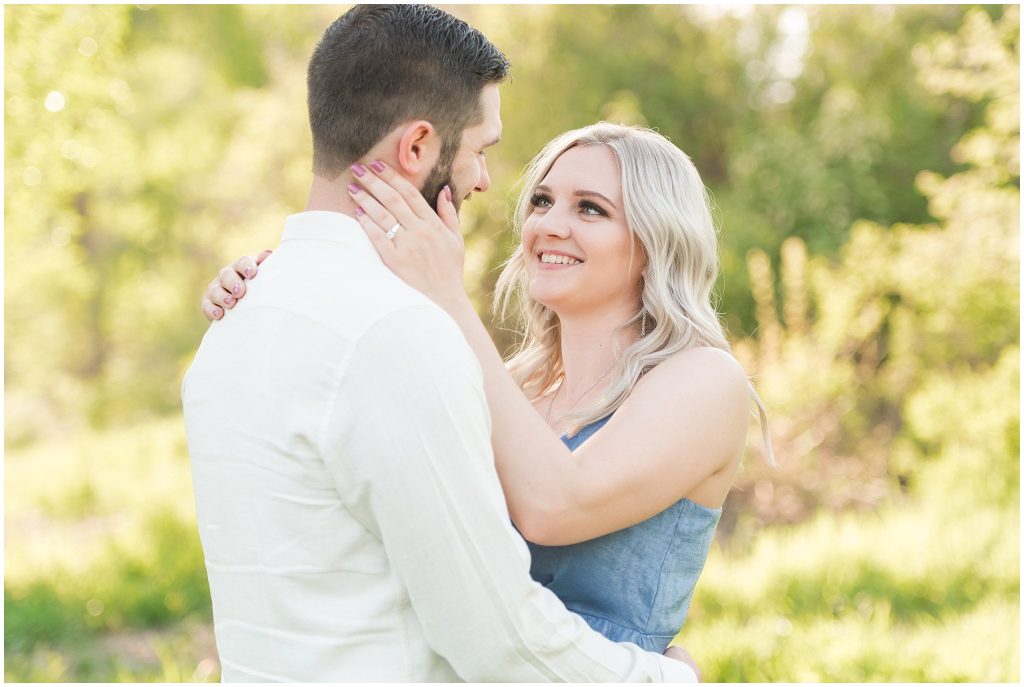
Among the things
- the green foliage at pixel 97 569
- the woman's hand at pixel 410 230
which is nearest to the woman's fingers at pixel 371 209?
the woman's hand at pixel 410 230

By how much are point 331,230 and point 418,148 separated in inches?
9.8

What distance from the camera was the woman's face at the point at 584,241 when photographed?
2658mm

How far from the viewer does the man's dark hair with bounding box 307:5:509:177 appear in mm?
1910

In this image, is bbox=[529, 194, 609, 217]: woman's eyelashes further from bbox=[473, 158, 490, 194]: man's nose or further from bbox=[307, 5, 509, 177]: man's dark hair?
bbox=[307, 5, 509, 177]: man's dark hair

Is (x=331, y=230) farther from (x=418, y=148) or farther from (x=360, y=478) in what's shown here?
(x=360, y=478)

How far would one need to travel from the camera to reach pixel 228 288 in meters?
1.91

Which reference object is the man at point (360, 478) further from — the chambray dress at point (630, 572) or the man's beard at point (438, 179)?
the chambray dress at point (630, 572)

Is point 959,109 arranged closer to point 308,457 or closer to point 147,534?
point 147,534

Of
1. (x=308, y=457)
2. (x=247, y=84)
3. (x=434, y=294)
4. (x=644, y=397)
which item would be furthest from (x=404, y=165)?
(x=247, y=84)

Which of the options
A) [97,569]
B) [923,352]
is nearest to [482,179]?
[97,569]

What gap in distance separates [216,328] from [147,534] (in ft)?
19.7

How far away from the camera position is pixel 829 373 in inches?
354

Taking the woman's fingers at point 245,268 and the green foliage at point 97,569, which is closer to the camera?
the woman's fingers at point 245,268

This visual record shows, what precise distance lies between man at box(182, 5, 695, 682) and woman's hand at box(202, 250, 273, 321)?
0.07m
